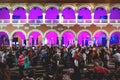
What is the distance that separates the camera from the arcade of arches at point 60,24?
141 ft

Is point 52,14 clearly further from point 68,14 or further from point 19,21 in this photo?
point 19,21

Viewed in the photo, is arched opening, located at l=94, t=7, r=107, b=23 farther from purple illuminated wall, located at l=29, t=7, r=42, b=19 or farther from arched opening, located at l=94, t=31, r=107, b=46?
purple illuminated wall, located at l=29, t=7, r=42, b=19

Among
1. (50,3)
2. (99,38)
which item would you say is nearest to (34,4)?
→ (50,3)

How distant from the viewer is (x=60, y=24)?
43188 mm

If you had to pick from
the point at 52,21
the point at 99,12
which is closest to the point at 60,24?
the point at 52,21

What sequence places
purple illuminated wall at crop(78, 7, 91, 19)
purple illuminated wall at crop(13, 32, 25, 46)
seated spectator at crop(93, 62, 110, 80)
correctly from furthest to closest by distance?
purple illuminated wall at crop(13, 32, 25, 46) → purple illuminated wall at crop(78, 7, 91, 19) → seated spectator at crop(93, 62, 110, 80)

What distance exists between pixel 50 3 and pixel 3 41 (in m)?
8.22

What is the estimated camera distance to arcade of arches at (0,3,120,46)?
141 feet

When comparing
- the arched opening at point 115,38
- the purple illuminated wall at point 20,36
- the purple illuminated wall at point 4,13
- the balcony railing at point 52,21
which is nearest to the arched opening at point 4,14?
the purple illuminated wall at point 4,13

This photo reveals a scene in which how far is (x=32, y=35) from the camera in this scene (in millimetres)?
44750

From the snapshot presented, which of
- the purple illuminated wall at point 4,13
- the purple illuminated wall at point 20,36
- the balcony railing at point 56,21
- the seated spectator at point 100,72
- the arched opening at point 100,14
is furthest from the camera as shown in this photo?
the purple illuminated wall at point 4,13

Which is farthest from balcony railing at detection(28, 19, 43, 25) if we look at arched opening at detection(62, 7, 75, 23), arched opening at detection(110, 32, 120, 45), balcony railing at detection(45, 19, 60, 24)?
arched opening at detection(110, 32, 120, 45)

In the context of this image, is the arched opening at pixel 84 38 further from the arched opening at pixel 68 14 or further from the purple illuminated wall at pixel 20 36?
Answer: the purple illuminated wall at pixel 20 36

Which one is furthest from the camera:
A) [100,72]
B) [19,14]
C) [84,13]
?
[19,14]
